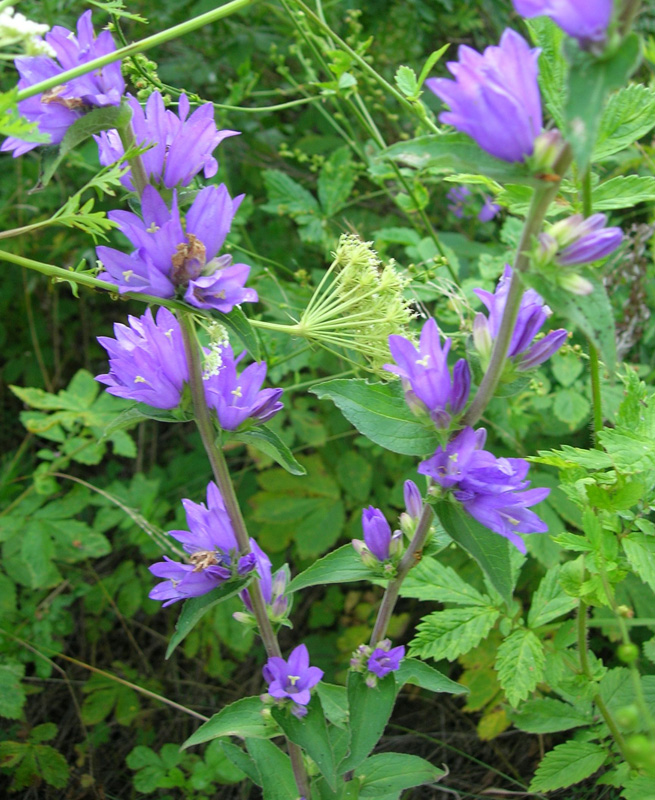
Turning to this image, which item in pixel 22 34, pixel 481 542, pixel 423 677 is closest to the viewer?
pixel 22 34

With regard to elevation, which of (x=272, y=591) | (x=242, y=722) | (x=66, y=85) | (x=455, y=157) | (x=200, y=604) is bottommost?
(x=242, y=722)

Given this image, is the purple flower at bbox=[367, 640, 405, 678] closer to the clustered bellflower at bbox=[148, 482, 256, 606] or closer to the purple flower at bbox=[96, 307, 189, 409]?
the clustered bellflower at bbox=[148, 482, 256, 606]

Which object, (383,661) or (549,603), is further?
(549,603)

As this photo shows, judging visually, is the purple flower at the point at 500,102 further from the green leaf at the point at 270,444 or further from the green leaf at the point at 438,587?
the green leaf at the point at 438,587

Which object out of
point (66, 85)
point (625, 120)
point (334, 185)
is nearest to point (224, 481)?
point (66, 85)

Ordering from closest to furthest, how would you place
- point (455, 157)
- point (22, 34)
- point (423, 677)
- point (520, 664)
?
point (455, 157) < point (22, 34) < point (423, 677) < point (520, 664)

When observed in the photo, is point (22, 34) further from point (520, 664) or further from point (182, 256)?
point (520, 664)
